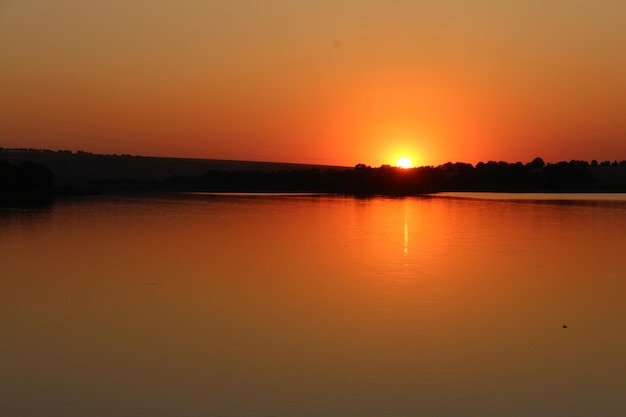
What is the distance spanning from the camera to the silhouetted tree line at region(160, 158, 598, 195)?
89231mm

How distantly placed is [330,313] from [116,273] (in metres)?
6.12

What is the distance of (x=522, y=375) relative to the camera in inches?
353

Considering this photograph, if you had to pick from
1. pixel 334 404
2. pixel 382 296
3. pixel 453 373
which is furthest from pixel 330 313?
pixel 334 404

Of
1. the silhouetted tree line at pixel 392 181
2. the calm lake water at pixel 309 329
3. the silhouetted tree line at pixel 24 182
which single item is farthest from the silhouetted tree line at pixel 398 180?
the calm lake water at pixel 309 329

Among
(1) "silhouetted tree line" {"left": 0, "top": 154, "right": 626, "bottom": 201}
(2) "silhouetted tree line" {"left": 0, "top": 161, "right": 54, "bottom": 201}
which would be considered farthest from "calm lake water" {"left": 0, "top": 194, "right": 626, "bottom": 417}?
(1) "silhouetted tree line" {"left": 0, "top": 154, "right": 626, "bottom": 201}

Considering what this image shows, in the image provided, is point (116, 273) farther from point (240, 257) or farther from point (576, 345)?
point (576, 345)

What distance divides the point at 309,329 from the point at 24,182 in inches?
2002

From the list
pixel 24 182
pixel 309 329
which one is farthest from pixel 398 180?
pixel 309 329

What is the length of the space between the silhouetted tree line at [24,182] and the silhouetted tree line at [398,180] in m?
30.9

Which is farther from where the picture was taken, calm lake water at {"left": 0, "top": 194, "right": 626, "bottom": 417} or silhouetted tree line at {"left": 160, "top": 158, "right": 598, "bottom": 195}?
silhouetted tree line at {"left": 160, "top": 158, "right": 598, "bottom": 195}

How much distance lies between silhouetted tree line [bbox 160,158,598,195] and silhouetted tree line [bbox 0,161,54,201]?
30.9m

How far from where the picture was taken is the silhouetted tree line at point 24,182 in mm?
54125

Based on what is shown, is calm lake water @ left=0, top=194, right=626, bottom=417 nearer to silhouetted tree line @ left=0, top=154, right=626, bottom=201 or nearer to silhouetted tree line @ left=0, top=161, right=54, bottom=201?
silhouetted tree line @ left=0, top=161, right=54, bottom=201

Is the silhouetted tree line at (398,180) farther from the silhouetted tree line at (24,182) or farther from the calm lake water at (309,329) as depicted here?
the calm lake water at (309,329)
